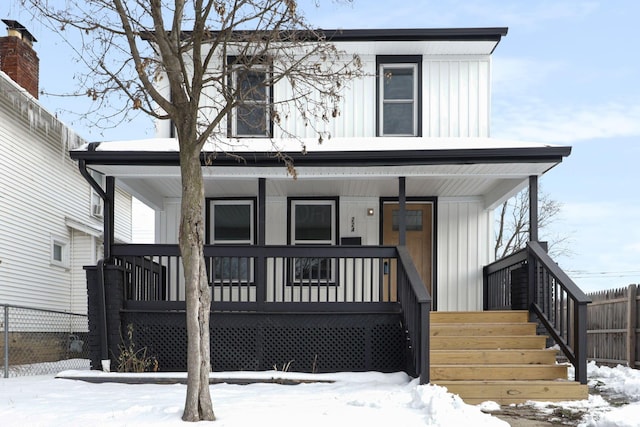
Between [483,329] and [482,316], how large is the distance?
553 mm

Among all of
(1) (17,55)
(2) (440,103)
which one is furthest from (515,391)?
(1) (17,55)

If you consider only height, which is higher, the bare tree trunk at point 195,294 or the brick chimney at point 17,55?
the brick chimney at point 17,55

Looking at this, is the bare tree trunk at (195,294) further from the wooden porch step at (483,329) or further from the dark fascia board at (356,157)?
the wooden porch step at (483,329)

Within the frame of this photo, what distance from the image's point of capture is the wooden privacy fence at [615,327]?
11.6 metres

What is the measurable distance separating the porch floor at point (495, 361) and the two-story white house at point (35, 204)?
931 centimetres

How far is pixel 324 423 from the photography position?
623cm

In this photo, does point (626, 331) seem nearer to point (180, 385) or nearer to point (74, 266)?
point (180, 385)

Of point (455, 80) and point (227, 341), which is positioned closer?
point (227, 341)

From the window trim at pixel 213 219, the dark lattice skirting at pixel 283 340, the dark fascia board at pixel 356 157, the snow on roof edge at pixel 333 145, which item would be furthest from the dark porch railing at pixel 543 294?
the window trim at pixel 213 219

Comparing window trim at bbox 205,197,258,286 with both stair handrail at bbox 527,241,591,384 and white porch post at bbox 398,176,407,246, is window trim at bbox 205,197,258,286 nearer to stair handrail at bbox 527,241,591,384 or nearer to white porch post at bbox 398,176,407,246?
white porch post at bbox 398,176,407,246

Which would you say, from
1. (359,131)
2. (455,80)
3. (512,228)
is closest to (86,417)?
(359,131)

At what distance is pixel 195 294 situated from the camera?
251 inches

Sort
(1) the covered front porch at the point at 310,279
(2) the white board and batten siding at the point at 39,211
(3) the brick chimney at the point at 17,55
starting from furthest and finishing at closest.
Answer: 1. (3) the brick chimney at the point at 17,55
2. (2) the white board and batten siding at the point at 39,211
3. (1) the covered front porch at the point at 310,279

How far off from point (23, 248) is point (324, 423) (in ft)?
37.4
